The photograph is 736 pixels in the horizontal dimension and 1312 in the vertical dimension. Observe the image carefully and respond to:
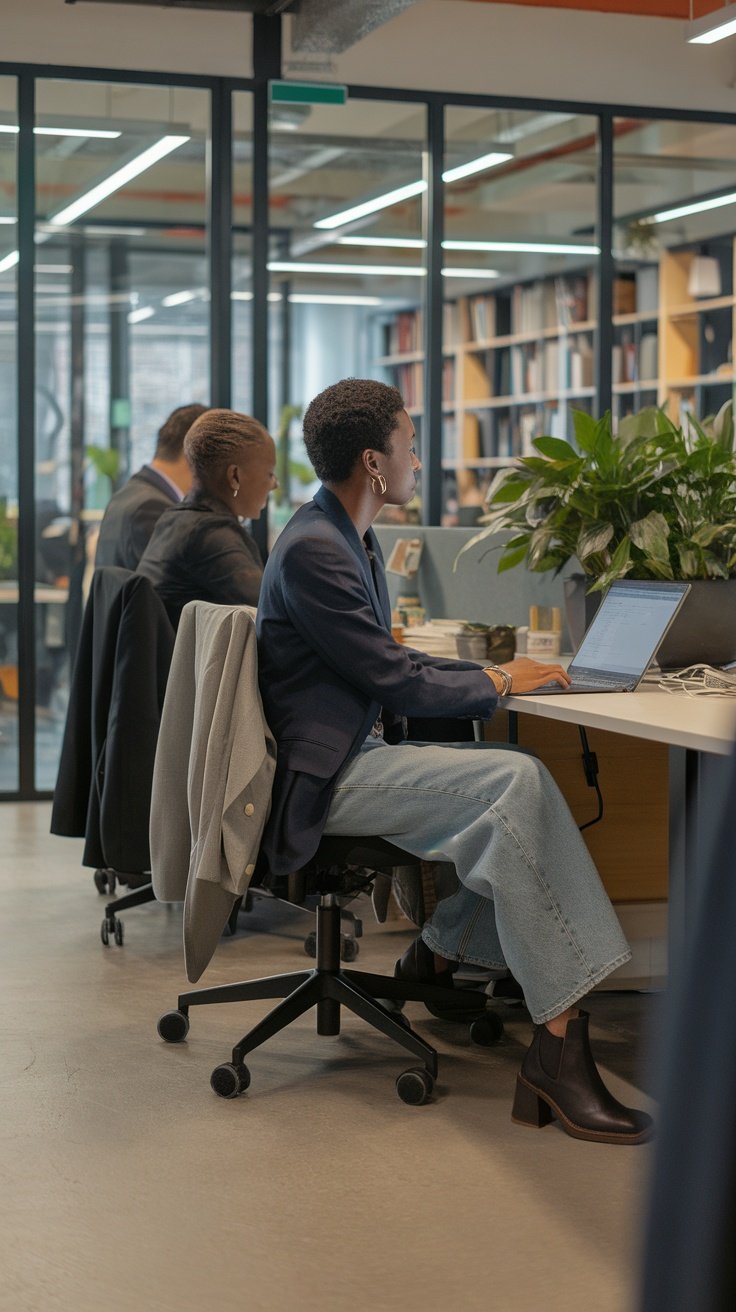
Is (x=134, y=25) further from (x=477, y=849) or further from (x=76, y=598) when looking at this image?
(x=477, y=849)

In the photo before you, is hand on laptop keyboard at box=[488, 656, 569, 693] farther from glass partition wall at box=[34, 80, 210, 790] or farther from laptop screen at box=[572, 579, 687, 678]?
glass partition wall at box=[34, 80, 210, 790]

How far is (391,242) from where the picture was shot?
6.45 meters

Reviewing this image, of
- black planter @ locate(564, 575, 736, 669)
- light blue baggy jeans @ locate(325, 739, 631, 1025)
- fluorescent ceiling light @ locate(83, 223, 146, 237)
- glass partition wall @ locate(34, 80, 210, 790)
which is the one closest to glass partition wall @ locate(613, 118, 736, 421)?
glass partition wall @ locate(34, 80, 210, 790)

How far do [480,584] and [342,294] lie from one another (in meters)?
3.06

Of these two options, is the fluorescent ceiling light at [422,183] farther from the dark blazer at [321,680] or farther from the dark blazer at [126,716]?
the dark blazer at [321,680]

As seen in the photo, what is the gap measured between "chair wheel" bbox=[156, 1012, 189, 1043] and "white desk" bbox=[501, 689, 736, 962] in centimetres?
94

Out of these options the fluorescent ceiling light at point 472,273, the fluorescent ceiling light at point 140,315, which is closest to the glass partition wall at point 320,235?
the fluorescent ceiling light at point 472,273

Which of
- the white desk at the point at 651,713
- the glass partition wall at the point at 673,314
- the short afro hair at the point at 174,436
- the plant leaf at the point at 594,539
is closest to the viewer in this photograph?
the white desk at the point at 651,713

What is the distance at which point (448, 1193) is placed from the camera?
7.59ft

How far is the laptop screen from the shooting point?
9.12 feet

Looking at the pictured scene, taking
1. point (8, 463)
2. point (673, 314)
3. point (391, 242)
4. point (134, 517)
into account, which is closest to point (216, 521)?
point (134, 517)

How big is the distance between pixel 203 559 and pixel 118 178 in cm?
273

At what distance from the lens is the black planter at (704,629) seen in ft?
9.84

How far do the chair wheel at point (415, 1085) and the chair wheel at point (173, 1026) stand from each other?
54 centimetres
